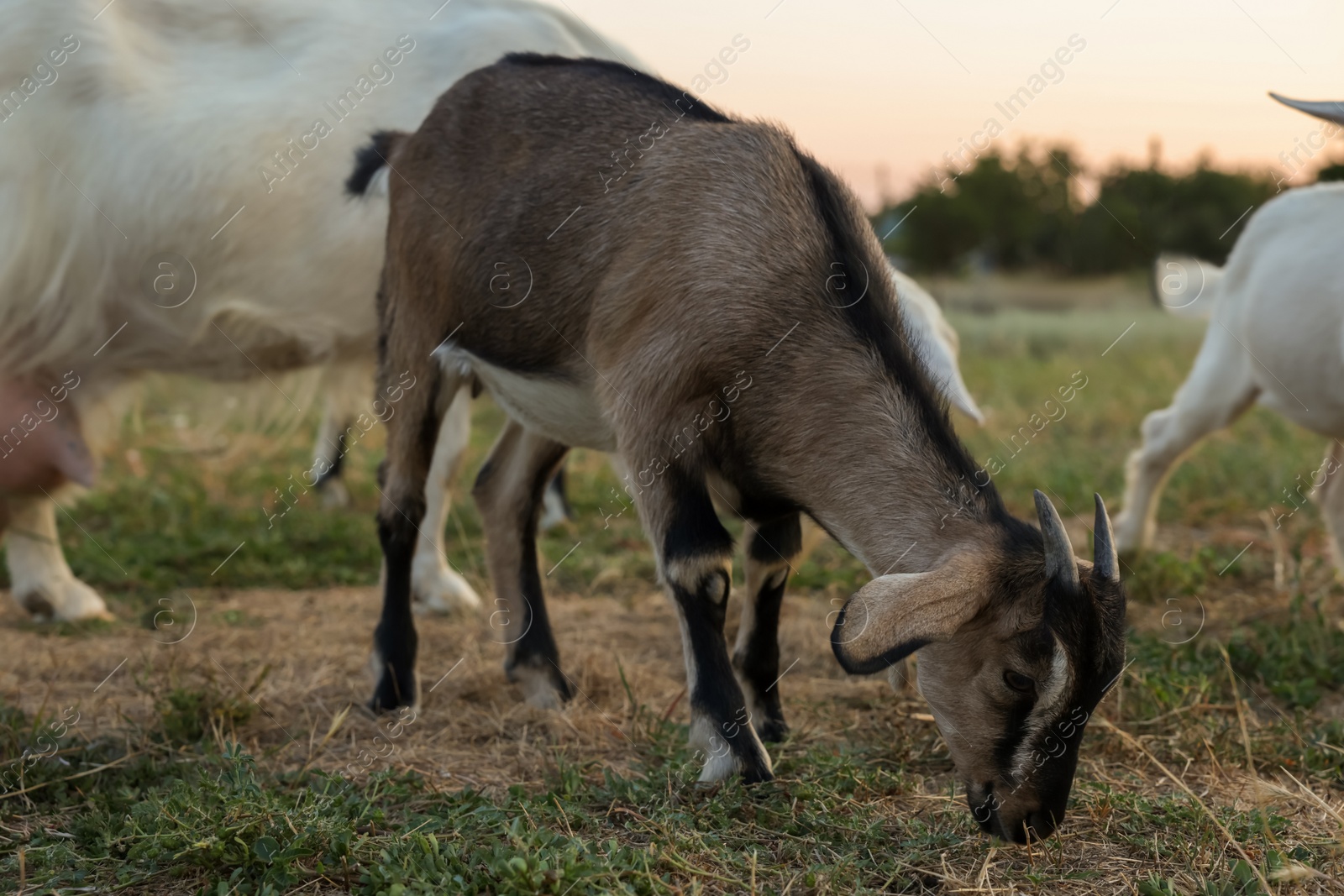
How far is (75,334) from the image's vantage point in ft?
17.5

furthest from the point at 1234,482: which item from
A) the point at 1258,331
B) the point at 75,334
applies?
the point at 75,334

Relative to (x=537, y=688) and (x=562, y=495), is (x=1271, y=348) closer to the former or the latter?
(x=537, y=688)

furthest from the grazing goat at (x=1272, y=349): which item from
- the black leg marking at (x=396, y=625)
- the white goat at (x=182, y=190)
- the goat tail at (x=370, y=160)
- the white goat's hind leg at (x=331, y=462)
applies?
the white goat's hind leg at (x=331, y=462)

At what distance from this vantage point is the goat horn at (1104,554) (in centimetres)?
292

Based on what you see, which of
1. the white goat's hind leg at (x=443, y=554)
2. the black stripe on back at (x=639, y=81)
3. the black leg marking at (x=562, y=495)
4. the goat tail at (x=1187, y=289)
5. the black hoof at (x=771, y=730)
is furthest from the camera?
the black leg marking at (x=562, y=495)

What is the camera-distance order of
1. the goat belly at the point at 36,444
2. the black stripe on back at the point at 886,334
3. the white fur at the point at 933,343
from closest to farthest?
the black stripe on back at the point at 886,334, the white fur at the point at 933,343, the goat belly at the point at 36,444

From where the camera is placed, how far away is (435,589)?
18.6ft

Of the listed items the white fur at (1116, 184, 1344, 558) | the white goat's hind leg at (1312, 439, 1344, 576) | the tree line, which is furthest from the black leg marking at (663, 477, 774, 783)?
the tree line

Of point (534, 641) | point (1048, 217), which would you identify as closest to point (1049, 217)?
point (1048, 217)

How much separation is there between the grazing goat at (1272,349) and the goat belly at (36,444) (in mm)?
4746

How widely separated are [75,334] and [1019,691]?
4.16 metres

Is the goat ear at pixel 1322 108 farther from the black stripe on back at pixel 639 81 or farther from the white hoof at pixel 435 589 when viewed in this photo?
the white hoof at pixel 435 589

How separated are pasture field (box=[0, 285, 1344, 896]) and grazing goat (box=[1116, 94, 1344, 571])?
0.43 m

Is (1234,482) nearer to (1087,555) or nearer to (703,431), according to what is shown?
(1087,555)
